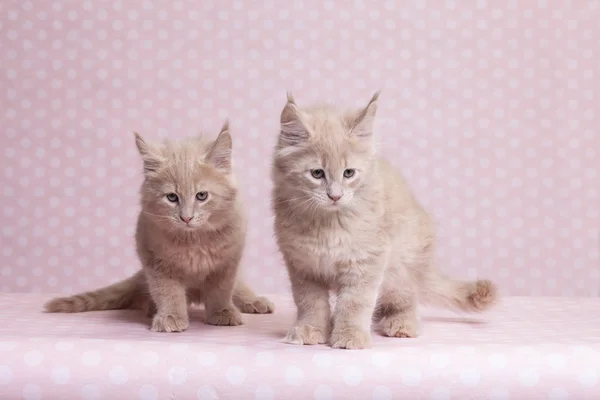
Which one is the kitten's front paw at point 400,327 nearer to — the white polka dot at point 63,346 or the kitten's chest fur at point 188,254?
the kitten's chest fur at point 188,254

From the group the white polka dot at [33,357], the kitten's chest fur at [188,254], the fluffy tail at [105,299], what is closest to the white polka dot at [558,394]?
the kitten's chest fur at [188,254]

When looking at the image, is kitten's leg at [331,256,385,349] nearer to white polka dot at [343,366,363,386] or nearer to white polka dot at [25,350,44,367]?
white polka dot at [343,366,363,386]

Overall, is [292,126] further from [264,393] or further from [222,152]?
[264,393]

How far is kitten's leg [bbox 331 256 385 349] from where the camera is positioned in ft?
6.33

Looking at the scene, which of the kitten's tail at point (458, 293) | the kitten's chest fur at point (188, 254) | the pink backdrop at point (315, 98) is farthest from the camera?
the pink backdrop at point (315, 98)

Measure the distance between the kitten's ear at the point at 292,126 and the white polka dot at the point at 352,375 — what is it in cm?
62

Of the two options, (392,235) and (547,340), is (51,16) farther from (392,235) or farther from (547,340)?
(547,340)

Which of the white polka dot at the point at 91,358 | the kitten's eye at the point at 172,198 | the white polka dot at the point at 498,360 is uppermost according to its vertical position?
the kitten's eye at the point at 172,198

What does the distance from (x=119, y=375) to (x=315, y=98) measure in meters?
1.78

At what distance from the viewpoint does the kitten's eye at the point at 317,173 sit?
194 centimetres

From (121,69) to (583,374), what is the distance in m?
2.36

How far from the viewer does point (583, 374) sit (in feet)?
5.93

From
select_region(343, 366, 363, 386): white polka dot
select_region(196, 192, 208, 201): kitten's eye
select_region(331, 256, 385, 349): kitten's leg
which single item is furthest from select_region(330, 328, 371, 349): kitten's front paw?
select_region(196, 192, 208, 201): kitten's eye

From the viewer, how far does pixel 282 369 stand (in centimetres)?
177
